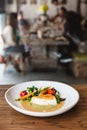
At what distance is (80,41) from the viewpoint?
362cm

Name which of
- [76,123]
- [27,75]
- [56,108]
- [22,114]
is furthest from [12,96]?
[27,75]

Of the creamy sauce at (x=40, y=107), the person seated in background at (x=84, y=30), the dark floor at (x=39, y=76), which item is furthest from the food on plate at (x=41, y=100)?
the person seated in background at (x=84, y=30)

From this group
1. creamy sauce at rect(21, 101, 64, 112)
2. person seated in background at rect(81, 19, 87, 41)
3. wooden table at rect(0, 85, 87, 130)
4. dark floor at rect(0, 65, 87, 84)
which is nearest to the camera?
wooden table at rect(0, 85, 87, 130)

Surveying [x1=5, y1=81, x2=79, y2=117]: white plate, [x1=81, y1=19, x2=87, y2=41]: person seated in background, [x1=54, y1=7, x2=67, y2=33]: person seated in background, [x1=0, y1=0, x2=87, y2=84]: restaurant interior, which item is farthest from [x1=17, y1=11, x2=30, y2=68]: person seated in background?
[x1=5, y1=81, x2=79, y2=117]: white plate

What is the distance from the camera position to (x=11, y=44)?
11.7ft

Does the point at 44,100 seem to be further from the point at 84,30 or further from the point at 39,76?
the point at 84,30

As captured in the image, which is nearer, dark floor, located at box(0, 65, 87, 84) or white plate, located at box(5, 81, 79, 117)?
white plate, located at box(5, 81, 79, 117)

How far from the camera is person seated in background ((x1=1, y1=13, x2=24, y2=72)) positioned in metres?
3.51

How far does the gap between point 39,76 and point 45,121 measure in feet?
8.20

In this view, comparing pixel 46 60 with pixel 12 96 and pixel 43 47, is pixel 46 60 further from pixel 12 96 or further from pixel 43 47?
pixel 12 96

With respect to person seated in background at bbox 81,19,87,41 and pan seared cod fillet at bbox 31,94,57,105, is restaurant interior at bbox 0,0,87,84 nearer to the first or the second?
person seated in background at bbox 81,19,87,41

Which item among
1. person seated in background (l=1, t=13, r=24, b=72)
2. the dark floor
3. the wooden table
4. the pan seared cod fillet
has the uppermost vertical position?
the pan seared cod fillet

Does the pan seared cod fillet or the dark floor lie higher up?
the pan seared cod fillet

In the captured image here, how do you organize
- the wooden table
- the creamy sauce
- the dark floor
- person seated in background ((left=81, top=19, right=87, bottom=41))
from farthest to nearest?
person seated in background ((left=81, top=19, right=87, bottom=41)), the dark floor, the creamy sauce, the wooden table
